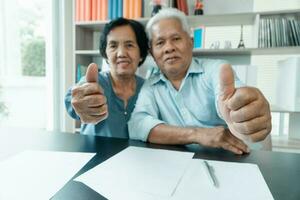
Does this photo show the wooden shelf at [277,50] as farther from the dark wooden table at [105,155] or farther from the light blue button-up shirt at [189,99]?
the dark wooden table at [105,155]

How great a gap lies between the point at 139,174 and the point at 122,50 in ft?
2.52

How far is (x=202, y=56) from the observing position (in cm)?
196

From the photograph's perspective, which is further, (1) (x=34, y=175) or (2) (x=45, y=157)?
(2) (x=45, y=157)

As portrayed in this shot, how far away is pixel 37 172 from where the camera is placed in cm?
50

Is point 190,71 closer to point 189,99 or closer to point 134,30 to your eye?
point 189,99

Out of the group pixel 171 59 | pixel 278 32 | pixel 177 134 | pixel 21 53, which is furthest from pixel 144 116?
pixel 21 53

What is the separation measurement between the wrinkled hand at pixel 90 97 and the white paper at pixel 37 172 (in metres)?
0.16

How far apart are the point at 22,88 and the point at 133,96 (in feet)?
5.70

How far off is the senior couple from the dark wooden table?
2.3 inches

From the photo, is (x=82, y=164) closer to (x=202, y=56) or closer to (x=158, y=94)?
(x=158, y=94)

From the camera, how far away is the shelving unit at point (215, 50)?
5.52 ft

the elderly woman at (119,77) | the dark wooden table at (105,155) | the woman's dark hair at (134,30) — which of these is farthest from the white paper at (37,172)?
the woman's dark hair at (134,30)

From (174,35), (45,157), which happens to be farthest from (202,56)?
(45,157)

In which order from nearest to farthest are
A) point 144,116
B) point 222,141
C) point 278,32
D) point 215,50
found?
1. point 222,141
2. point 144,116
3. point 278,32
4. point 215,50
